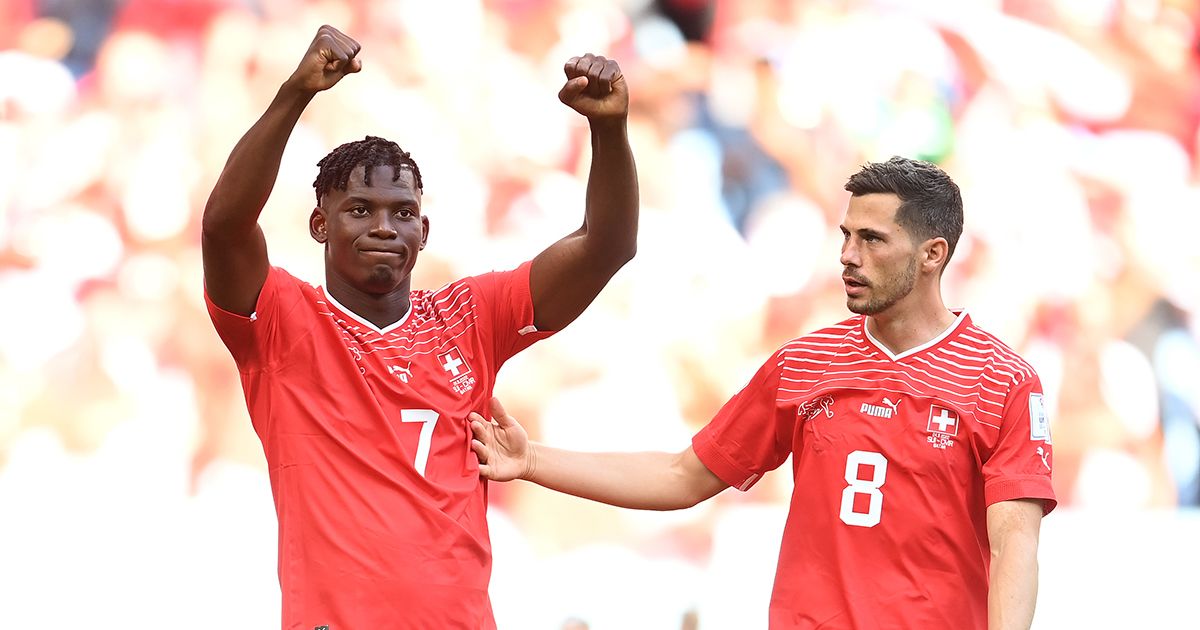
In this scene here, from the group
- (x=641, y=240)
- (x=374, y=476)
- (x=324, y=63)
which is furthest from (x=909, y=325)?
(x=641, y=240)

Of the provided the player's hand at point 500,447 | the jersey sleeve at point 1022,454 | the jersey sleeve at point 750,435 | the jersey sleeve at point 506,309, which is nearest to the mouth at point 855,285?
the jersey sleeve at point 750,435

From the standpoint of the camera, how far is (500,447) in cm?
269

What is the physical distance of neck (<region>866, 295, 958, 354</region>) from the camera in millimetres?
2635

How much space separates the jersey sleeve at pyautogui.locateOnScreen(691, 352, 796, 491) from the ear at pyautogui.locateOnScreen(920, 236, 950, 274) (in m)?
0.34

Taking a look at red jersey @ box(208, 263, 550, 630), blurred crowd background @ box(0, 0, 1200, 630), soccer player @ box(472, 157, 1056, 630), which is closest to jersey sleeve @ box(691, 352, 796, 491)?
soccer player @ box(472, 157, 1056, 630)

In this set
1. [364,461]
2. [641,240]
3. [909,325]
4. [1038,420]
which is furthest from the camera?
[641,240]

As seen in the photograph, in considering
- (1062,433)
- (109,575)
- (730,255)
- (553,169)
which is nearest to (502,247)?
(553,169)

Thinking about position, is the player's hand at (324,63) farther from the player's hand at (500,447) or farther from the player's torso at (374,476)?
the player's hand at (500,447)

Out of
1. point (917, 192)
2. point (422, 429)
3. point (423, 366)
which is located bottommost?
point (422, 429)

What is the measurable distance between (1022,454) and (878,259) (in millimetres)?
441

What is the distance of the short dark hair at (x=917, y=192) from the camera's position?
8.66ft

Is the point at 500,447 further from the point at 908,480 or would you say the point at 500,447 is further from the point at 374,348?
the point at 908,480

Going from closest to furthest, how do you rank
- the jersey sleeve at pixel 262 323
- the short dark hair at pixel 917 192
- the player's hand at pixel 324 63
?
the player's hand at pixel 324 63
the jersey sleeve at pixel 262 323
the short dark hair at pixel 917 192

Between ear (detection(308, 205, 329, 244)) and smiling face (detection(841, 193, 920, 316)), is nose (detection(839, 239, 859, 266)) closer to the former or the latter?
smiling face (detection(841, 193, 920, 316))
